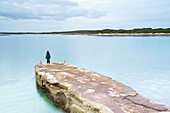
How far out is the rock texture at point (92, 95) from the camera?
6954 mm

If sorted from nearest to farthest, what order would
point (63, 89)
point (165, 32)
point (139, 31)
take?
point (63, 89), point (165, 32), point (139, 31)

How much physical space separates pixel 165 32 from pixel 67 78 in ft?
404

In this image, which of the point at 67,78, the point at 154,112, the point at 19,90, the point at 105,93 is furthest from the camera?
the point at 19,90

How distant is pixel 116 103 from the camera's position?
725 cm

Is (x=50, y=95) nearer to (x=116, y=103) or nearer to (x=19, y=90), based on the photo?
(x=19, y=90)

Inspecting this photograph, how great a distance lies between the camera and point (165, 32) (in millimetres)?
118062

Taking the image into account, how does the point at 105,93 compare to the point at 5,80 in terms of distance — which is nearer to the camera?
the point at 105,93

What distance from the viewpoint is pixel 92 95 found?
8.09 metres

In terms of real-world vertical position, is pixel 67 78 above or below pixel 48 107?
above

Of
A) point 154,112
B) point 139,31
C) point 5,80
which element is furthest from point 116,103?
point 139,31

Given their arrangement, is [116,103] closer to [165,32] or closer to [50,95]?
[50,95]

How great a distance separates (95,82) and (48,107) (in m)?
3.08

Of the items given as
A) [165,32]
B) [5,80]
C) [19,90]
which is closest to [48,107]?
[19,90]

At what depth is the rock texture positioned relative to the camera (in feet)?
22.8
